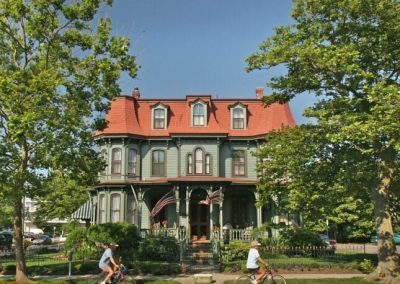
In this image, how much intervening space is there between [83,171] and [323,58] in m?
9.95

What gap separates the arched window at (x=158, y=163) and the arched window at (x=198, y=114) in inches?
128

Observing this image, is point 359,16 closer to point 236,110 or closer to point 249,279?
point 249,279

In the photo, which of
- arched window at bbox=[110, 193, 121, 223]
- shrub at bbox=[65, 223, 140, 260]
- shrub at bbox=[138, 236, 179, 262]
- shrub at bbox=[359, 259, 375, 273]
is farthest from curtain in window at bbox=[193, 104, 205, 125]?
shrub at bbox=[359, 259, 375, 273]

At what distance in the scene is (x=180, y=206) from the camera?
3428cm

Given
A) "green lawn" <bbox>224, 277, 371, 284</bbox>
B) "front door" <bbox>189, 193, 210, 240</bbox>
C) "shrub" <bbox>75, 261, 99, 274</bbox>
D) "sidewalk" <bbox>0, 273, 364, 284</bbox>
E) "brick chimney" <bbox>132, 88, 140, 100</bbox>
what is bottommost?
"sidewalk" <bbox>0, 273, 364, 284</bbox>

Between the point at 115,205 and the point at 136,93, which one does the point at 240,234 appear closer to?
the point at 115,205

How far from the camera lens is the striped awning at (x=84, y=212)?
1474 inches

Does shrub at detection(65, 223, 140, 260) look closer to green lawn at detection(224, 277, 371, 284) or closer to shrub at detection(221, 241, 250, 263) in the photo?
shrub at detection(221, 241, 250, 263)

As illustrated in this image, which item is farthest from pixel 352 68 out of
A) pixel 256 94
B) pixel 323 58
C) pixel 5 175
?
pixel 256 94

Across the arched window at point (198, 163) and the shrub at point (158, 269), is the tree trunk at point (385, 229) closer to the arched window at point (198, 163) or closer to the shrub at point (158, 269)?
the shrub at point (158, 269)

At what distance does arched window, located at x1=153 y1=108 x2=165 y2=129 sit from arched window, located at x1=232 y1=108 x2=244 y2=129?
16.9 ft

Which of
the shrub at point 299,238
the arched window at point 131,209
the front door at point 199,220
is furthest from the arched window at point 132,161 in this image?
the shrub at point 299,238

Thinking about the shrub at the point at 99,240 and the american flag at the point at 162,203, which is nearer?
the shrub at the point at 99,240

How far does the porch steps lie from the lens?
23047 mm
